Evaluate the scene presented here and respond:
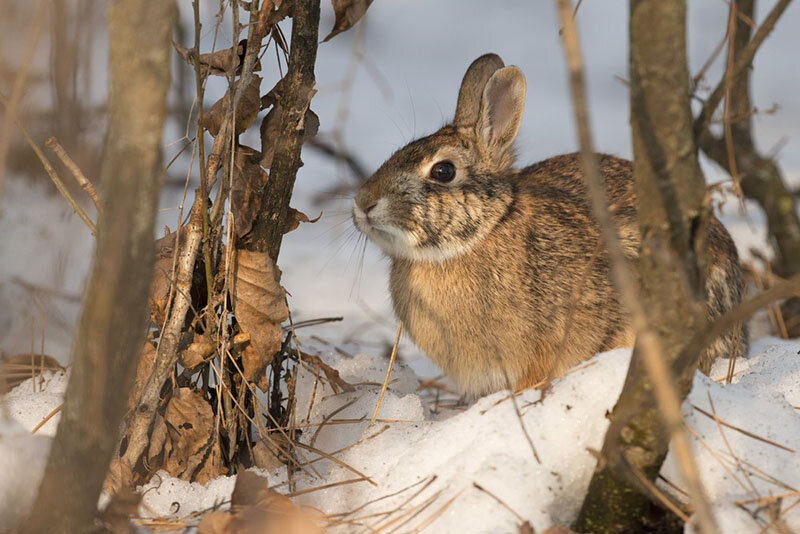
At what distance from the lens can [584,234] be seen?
11.3ft

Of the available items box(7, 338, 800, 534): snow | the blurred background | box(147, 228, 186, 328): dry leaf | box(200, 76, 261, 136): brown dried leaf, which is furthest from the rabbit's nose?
box(7, 338, 800, 534): snow

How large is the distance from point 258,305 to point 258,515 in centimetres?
73

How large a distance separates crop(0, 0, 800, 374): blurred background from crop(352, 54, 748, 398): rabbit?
249 mm

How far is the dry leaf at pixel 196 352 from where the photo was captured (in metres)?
2.61

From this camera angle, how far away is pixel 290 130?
269cm

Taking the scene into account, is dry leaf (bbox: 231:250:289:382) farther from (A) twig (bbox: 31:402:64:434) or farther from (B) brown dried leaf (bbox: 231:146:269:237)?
(A) twig (bbox: 31:402:64:434)

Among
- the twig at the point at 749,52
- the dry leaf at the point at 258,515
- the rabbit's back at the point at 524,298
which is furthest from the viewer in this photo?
the rabbit's back at the point at 524,298

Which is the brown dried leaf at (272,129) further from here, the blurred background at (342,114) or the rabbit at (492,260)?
the rabbit at (492,260)

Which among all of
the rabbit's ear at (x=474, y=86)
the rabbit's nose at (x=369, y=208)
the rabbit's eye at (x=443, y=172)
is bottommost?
the rabbit's nose at (x=369, y=208)

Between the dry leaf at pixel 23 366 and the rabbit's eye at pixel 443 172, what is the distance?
1663 millimetres

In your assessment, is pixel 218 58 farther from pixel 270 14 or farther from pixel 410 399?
pixel 410 399

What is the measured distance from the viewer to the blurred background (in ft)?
8.97

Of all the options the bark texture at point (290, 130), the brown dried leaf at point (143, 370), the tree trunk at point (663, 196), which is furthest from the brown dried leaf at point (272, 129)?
the tree trunk at point (663, 196)

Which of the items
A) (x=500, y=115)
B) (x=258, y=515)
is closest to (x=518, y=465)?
(x=258, y=515)
